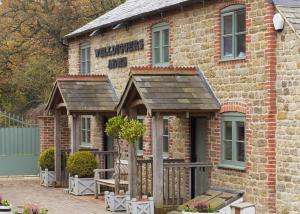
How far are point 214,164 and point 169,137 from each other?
102 inches

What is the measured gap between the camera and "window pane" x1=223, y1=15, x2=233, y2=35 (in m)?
16.8

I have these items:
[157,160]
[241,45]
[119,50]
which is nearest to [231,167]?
[157,160]

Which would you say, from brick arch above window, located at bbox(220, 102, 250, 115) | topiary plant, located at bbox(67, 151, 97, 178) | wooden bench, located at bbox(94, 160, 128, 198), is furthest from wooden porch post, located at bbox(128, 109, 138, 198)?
topiary plant, located at bbox(67, 151, 97, 178)

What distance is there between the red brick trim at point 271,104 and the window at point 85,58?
39.9 feet

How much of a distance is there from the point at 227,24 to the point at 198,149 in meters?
3.49

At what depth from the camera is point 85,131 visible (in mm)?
26594

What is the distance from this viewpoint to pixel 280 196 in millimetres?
14961

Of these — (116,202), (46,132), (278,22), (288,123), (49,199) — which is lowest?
(49,199)

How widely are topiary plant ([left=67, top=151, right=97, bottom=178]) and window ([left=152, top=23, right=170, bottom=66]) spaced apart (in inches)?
136

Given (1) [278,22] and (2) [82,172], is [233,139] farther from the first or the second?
(2) [82,172]

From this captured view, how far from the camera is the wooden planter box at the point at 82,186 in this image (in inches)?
847

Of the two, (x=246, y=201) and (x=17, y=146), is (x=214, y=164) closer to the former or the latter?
(x=246, y=201)

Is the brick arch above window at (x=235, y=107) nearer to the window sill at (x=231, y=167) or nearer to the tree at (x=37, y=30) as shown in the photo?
the window sill at (x=231, y=167)

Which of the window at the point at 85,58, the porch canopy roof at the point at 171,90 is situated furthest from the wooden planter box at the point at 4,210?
the window at the point at 85,58
